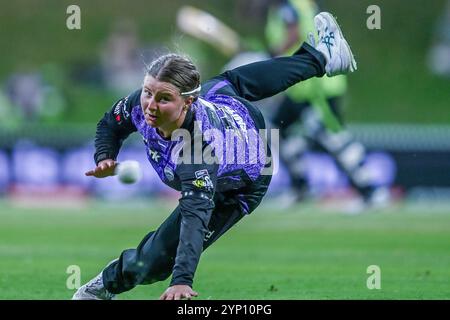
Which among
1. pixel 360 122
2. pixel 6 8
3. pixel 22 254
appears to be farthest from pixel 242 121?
pixel 6 8

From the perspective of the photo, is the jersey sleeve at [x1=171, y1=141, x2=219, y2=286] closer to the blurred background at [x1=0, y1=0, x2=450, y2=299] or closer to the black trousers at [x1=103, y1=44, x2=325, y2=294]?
the black trousers at [x1=103, y1=44, x2=325, y2=294]

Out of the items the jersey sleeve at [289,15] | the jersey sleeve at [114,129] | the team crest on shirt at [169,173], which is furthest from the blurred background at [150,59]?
the team crest on shirt at [169,173]

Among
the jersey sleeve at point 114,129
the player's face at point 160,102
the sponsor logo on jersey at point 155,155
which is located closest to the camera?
the player's face at point 160,102

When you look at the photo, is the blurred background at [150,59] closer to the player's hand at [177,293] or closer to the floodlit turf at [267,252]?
the floodlit turf at [267,252]

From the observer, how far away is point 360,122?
877 inches

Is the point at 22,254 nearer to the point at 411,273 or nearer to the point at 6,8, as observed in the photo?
the point at 411,273

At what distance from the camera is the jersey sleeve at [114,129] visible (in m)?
7.09

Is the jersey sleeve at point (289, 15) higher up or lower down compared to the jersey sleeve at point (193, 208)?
higher up

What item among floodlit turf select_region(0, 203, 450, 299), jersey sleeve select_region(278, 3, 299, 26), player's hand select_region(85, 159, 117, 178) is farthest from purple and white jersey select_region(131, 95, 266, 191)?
jersey sleeve select_region(278, 3, 299, 26)

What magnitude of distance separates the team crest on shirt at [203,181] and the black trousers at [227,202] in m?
0.65

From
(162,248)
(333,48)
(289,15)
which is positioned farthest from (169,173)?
(289,15)

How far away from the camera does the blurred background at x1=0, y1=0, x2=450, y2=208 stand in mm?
18312

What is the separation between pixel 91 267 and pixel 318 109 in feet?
20.5

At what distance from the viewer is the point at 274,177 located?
698 inches
